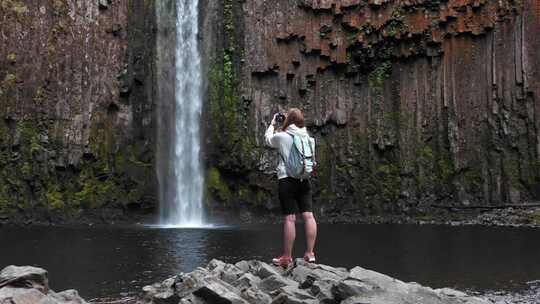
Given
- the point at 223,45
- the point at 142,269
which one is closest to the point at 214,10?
the point at 223,45

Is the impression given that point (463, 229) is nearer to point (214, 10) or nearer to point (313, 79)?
point (313, 79)

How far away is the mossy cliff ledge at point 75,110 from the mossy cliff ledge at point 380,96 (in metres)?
2.98

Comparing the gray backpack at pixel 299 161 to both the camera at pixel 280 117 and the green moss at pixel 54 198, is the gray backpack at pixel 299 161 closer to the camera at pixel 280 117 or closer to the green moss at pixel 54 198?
the camera at pixel 280 117

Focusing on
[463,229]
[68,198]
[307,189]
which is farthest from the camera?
[68,198]

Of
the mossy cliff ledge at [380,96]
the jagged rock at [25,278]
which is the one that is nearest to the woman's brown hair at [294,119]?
the jagged rock at [25,278]

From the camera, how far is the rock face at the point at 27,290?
584cm

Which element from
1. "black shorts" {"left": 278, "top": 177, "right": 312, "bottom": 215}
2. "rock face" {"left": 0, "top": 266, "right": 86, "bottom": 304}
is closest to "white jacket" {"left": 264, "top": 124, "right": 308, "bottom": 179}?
"black shorts" {"left": 278, "top": 177, "right": 312, "bottom": 215}

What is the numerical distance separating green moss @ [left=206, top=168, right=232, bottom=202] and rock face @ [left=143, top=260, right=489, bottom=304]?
16.6 meters

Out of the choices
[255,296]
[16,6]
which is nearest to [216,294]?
[255,296]

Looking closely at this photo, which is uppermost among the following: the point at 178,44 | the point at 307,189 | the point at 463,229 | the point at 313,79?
the point at 178,44

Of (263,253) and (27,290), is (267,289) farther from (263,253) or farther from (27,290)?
(263,253)

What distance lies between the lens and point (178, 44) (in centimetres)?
2467

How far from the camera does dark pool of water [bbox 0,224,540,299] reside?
8922 mm

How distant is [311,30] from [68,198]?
12083mm
